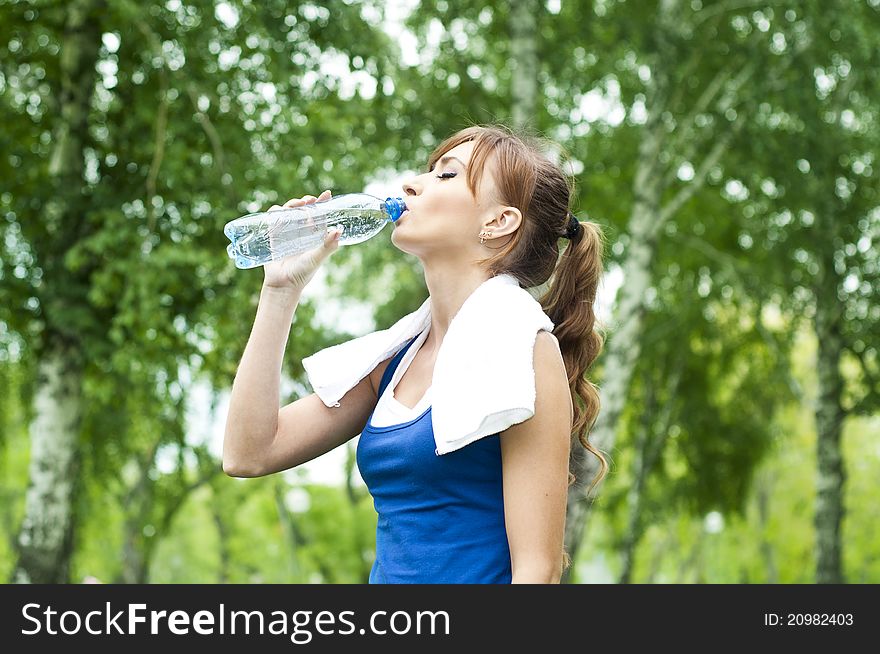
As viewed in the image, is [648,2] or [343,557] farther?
[343,557]

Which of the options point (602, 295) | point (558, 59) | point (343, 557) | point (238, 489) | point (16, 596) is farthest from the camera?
point (343, 557)

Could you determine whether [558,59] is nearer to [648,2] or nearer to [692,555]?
[648,2]

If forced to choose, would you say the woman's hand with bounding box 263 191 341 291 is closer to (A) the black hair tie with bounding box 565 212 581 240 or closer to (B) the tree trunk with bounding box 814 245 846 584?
(A) the black hair tie with bounding box 565 212 581 240

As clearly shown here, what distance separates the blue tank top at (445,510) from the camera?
2.34 meters

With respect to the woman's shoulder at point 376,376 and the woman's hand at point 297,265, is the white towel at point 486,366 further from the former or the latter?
the woman's hand at point 297,265

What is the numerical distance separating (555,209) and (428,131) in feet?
26.3

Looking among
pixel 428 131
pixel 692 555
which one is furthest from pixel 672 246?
pixel 692 555

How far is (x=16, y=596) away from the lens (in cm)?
264

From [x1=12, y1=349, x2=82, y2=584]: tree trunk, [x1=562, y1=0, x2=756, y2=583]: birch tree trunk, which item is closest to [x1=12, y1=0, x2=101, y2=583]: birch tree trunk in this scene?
[x1=12, y1=349, x2=82, y2=584]: tree trunk

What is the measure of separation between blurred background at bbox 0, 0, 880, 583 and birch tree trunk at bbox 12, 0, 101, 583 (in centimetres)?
2

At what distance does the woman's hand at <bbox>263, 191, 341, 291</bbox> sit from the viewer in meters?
2.57

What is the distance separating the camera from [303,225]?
274 cm

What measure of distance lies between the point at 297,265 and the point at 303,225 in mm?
196

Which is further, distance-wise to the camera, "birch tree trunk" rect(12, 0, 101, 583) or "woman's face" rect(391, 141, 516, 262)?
"birch tree trunk" rect(12, 0, 101, 583)
